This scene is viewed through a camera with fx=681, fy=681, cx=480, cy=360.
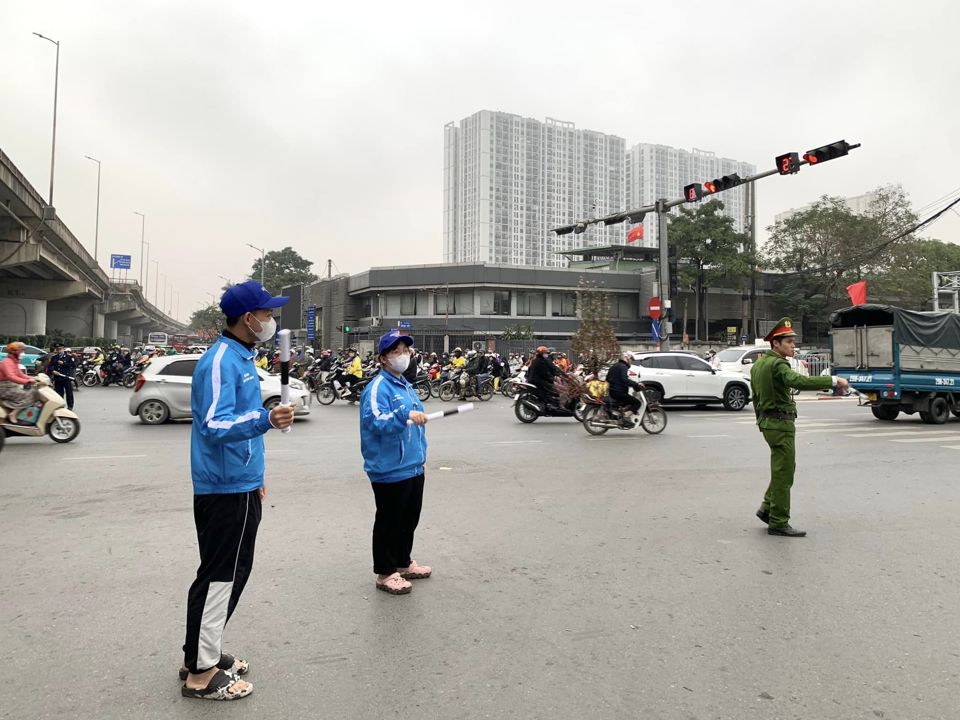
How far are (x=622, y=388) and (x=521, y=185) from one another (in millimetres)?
69106

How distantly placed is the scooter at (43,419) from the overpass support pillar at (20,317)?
43.9 meters

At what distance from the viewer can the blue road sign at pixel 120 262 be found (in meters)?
73.6

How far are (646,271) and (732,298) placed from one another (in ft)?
22.7

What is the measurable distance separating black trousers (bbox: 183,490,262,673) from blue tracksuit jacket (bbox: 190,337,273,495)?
0.23ft

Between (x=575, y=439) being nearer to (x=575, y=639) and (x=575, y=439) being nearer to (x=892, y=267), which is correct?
(x=575, y=639)

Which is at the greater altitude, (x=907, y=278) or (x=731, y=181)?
(x=907, y=278)

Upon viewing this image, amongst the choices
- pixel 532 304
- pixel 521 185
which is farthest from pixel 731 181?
pixel 521 185

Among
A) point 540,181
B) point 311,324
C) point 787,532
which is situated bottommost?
point 787,532

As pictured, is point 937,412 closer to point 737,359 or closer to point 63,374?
point 737,359

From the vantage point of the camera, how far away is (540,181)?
260 ft

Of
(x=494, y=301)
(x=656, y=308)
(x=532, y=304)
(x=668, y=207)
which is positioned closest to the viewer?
(x=668, y=207)

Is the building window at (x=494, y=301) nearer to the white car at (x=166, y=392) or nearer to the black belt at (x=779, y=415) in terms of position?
the white car at (x=166, y=392)

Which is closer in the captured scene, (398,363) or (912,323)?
(398,363)

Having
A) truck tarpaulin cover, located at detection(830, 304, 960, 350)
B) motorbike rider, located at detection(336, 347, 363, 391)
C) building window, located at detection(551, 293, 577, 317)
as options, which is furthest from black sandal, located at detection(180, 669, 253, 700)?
building window, located at detection(551, 293, 577, 317)
